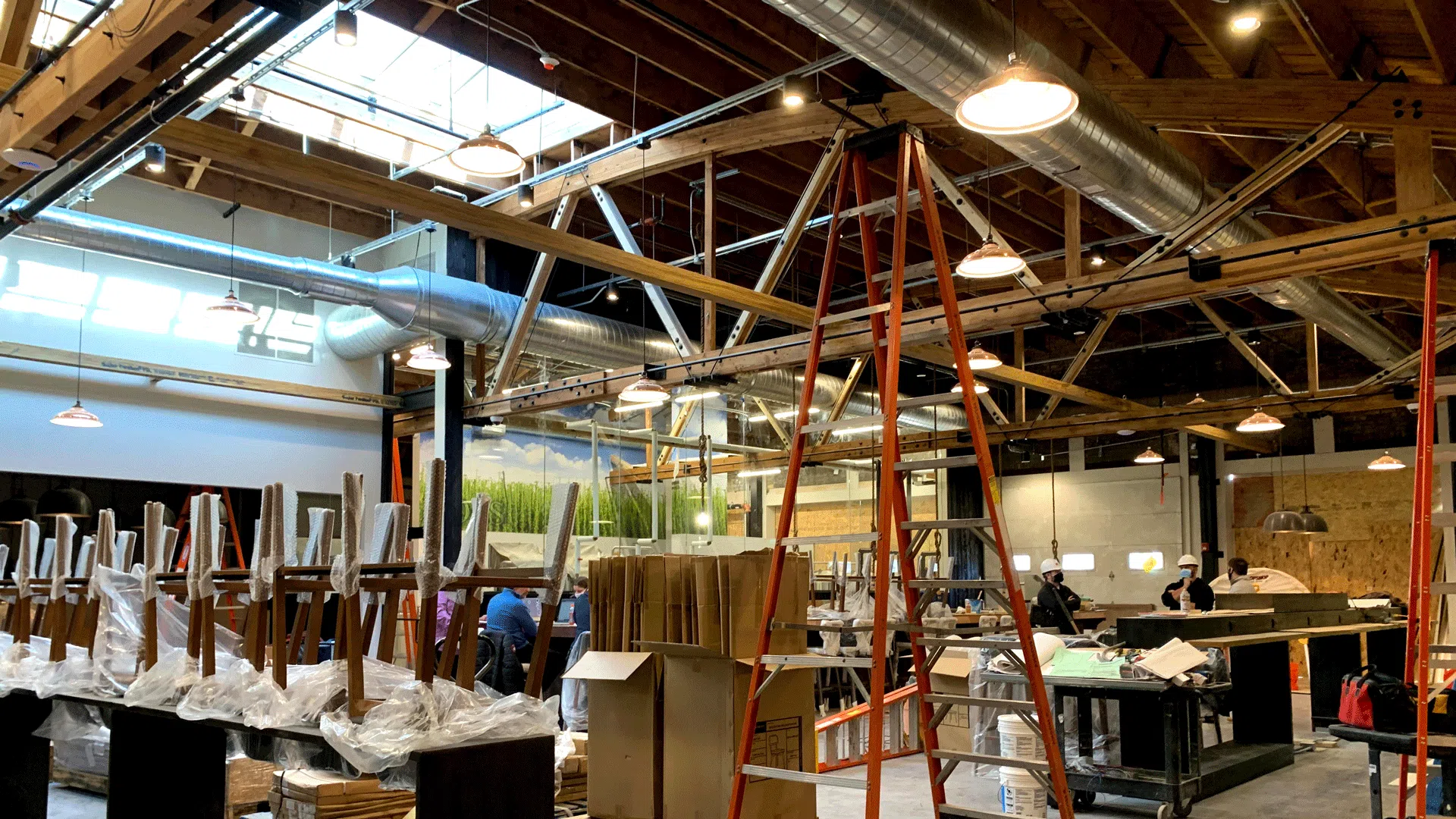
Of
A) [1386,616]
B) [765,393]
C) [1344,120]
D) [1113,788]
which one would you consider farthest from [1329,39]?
[765,393]

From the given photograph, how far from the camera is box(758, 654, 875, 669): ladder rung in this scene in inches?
143

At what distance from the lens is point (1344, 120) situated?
668cm

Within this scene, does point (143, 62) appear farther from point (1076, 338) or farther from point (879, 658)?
point (1076, 338)

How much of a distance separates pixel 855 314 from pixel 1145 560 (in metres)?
14.5

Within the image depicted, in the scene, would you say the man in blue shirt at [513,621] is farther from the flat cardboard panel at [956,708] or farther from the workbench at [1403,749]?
the workbench at [1403,749]

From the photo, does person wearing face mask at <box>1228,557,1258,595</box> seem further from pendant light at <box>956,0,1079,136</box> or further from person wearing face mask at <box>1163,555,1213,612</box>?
pendant light at <box>956,0,1079,136</box>

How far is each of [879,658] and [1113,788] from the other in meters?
3.27

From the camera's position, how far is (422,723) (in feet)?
10.3

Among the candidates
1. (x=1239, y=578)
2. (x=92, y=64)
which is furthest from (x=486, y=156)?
(x=1239, y=578)

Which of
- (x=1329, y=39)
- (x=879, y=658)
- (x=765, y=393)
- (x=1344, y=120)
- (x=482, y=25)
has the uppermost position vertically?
(x=482, y=25)

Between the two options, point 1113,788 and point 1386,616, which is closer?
point 1113,788

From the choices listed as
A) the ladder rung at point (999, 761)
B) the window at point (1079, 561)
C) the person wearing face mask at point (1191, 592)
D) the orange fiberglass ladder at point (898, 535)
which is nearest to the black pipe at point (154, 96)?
the orange fiberglass ladder at point (898, 535)

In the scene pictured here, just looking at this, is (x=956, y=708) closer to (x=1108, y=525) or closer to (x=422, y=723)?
(x=422, y=723)

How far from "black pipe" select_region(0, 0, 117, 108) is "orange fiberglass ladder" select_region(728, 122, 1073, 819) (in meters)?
3.28
